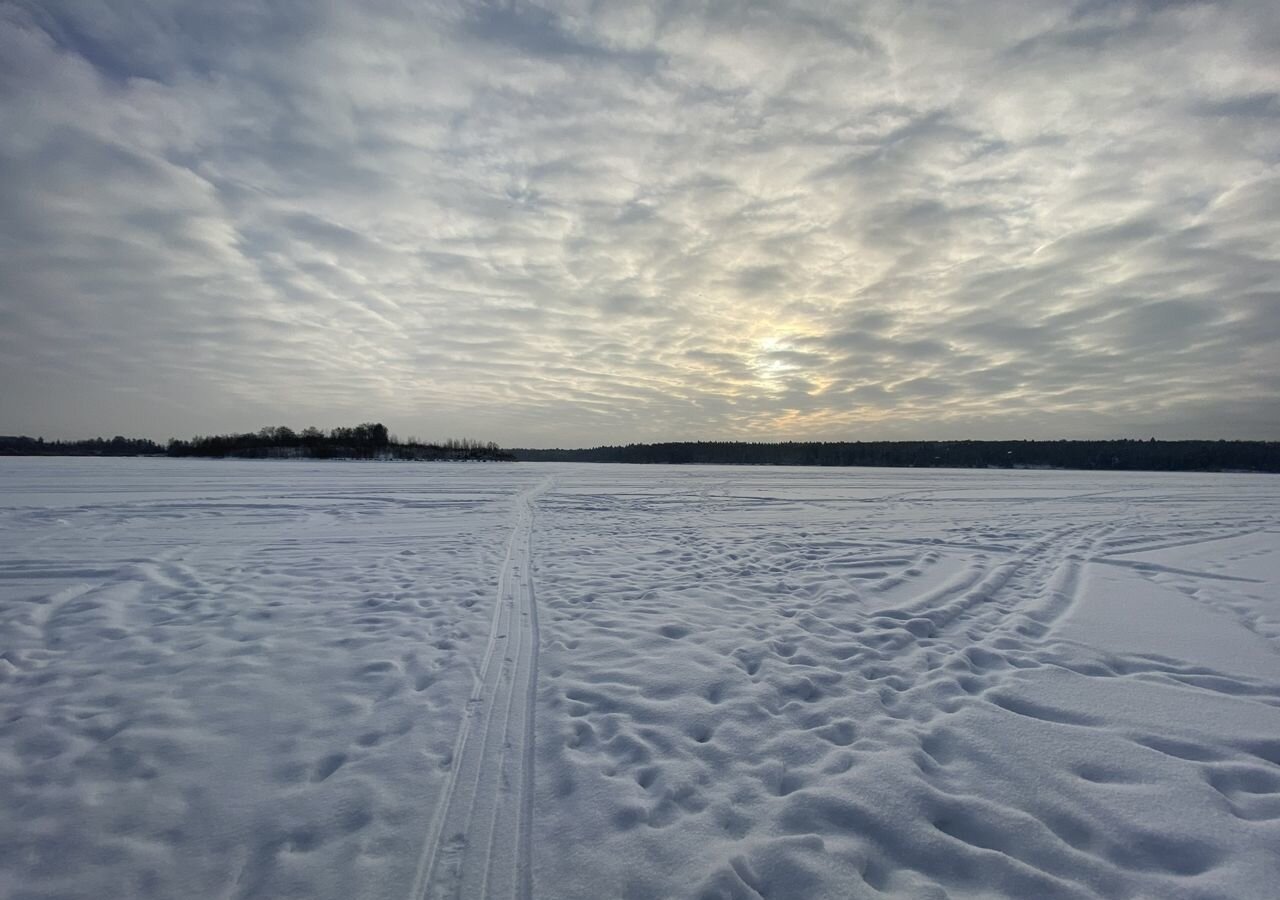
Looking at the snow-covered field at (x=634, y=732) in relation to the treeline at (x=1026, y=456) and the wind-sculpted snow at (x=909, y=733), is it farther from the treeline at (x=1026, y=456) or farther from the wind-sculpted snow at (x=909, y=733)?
the treeline at (x=1026, y=456)

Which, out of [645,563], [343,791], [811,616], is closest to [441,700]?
[343,791]

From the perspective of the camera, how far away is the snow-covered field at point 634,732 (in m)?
2.94

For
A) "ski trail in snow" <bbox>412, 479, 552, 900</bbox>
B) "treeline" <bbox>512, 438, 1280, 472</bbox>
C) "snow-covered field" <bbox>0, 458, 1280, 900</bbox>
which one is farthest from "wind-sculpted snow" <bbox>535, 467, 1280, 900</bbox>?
"treeline" <bbox>512, 438, 1280, 472</bbox>

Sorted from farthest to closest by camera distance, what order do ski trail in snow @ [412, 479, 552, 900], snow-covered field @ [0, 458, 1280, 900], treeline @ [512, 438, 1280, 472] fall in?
treeline @ [512, 438, 1280, 472], snow-covered field @ [0, 458, 1280, 900], ski trail in snow @ [412, 479, 552, 900]

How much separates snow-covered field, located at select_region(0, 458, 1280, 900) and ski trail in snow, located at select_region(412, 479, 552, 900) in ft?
0.07

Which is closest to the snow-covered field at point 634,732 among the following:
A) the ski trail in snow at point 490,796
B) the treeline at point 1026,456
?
the ski trail in snow at point 490,796

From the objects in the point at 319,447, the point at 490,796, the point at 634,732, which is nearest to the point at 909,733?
the point at 634,732

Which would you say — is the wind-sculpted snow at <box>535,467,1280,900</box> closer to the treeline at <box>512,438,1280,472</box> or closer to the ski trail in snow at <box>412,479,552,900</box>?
the ski trail in snow at <box>412,479,552,900</box>

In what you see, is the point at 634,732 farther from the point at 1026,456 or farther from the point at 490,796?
the point at 1026,456

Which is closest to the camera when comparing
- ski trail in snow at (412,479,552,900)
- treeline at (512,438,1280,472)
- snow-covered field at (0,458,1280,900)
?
ski trail in snow at (412,479,552,900)

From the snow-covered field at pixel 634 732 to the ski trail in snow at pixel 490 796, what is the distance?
0.02m

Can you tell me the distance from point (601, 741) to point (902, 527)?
1402cm

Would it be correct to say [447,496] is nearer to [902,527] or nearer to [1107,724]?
[902,527]

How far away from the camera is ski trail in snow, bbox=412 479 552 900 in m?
2.83
